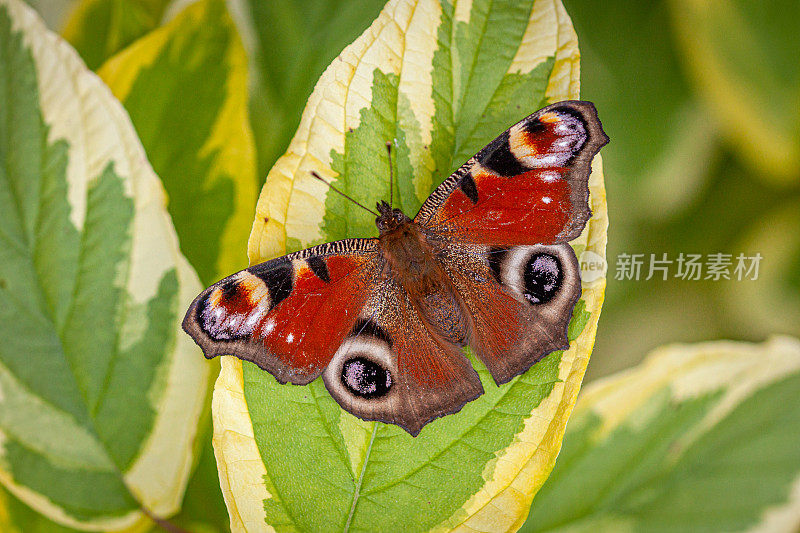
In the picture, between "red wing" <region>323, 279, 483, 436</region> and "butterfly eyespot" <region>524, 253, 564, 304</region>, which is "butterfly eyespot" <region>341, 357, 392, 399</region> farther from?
"butterfly eyespot" <region>524, 253, 564, 304</region>

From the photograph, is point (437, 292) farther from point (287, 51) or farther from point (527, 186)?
point (287, 51)

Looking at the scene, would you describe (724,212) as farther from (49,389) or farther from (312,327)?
(49,389)

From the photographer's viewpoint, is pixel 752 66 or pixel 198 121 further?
pixel 752 66

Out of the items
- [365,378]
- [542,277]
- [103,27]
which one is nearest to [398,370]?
[365,378]

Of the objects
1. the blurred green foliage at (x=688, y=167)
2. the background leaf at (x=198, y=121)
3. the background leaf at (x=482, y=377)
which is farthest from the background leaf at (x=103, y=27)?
the blurred green foliage at (x=688, y=167)

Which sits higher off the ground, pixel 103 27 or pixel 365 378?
pixel 103 27

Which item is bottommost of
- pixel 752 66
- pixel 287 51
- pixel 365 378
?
pixel 365 378

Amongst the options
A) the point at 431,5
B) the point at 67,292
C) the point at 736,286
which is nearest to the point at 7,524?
the point at 67,292
